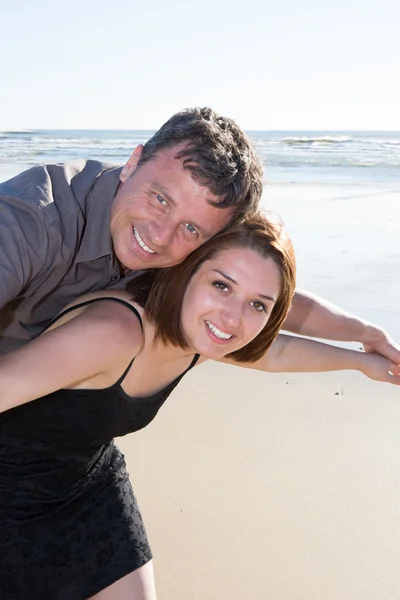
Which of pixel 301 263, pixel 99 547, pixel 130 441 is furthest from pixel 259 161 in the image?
pixel 301 263

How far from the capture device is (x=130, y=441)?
13.7ft

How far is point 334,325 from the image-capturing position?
12.3 ft

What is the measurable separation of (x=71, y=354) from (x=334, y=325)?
171 centimetres

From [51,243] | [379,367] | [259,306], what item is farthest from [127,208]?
[379,367]

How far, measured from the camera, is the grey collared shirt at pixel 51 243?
247 cm

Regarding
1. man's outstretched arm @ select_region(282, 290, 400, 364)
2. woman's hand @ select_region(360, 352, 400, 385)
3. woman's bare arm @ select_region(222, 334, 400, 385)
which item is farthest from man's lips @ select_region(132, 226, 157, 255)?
woman's hand @ select_region(360, 352, 400, 385)

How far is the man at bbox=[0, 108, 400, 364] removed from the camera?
263cm

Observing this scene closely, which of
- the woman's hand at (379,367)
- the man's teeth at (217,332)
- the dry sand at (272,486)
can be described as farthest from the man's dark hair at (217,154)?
the dry sand at (272,486)

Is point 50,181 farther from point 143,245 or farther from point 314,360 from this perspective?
point 314,360

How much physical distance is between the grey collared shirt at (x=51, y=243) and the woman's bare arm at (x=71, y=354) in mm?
206

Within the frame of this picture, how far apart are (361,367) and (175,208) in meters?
1.40

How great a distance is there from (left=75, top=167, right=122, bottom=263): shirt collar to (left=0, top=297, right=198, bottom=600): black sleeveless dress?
22 cm

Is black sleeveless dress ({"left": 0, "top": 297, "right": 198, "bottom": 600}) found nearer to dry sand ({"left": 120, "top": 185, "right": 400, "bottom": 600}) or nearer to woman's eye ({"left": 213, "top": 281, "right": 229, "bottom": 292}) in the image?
woman's eye ({"left": 213, "top": 281, "right": 229, "bottom": 292})

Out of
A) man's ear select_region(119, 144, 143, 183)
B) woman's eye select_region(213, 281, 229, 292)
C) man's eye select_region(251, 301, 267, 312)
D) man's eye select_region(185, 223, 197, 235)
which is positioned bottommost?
man's eye select_region(251, 301, 267, 312)
